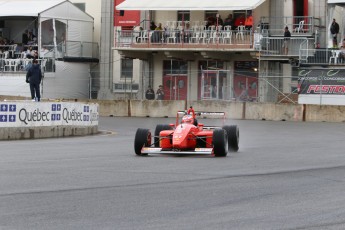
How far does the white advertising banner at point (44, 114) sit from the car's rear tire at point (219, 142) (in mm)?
8358

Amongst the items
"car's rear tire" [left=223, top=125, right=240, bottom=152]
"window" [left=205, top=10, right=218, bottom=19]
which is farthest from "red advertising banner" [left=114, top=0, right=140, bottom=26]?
"car's rear tire" [left=223, top=125, right=240, bottom=152]

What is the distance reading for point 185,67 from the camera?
164 feet

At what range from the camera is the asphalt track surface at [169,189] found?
33.3 feet

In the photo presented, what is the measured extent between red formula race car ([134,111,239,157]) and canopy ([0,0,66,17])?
32.1 meters

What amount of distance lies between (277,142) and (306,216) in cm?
1491

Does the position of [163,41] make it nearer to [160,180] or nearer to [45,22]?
[45,22]

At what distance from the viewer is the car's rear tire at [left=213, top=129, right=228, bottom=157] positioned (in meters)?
18.7

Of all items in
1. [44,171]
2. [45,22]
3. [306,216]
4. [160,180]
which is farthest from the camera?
[45,22]

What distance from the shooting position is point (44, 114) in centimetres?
2669

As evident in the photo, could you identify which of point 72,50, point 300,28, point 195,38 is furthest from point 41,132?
point 72,50

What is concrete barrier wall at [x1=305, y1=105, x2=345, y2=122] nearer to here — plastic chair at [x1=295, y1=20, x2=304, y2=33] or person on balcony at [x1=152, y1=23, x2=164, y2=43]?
plastic chair at [x1=295, y1=20, x2=304, y2=33]

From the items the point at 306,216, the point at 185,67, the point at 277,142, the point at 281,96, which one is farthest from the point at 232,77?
the point at 306,216

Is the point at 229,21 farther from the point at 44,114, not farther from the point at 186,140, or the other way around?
the point at 186,140

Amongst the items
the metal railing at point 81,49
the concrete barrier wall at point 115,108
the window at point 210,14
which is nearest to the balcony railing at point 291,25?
the window at point 210,14
